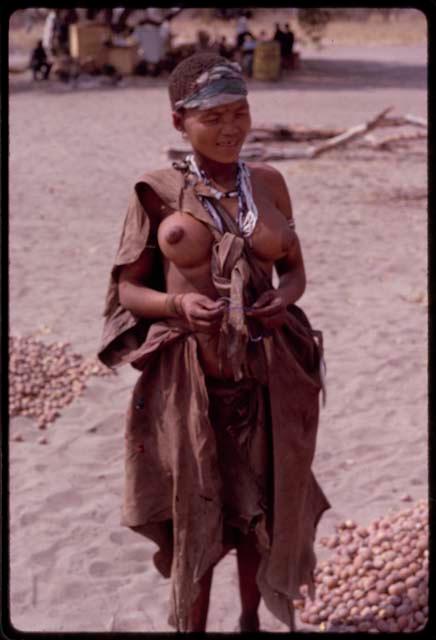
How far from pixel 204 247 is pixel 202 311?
7.7 inches

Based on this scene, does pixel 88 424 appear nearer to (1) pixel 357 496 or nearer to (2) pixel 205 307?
(1) pixel 357 496

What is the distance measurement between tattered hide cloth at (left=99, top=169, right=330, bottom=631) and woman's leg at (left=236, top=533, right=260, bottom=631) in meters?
0.13

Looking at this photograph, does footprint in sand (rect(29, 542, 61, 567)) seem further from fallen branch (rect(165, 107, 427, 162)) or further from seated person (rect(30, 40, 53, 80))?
seated person (rect(30, 40, 53, 80))

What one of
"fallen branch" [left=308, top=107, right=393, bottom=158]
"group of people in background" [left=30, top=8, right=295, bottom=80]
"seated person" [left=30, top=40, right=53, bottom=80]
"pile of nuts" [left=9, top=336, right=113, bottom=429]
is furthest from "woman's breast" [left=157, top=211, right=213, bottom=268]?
"group of people in background" [left=30, top=8, right=295, bottom=80]

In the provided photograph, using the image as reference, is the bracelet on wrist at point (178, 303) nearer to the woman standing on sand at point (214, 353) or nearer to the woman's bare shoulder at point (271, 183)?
the woman standing on sand at point (214, 353)

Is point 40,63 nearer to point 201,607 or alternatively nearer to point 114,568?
point 114,568

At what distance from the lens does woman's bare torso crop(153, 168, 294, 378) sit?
2432mm

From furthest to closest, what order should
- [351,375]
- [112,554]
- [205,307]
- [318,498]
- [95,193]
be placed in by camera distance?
[95,193], [351,375], [112,554], [318,498], [205,307]

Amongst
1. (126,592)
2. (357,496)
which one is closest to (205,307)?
(126,592)

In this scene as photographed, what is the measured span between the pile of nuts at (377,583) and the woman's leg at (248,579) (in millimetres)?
367

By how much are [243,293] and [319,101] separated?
17.4 metres

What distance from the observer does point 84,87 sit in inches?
825

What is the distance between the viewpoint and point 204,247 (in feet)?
8.00

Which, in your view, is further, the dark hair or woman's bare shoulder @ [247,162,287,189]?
woman's bare shoulder @ [247,162,287,189]
